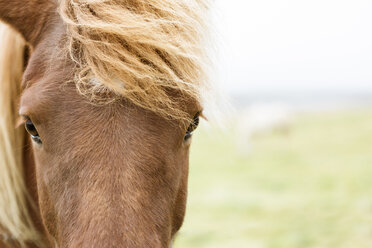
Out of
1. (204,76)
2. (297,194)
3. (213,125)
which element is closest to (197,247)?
(297,194)

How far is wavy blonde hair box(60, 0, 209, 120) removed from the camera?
1.32 metres

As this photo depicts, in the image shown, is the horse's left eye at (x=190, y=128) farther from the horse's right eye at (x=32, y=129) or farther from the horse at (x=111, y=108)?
the horse's right eye at (x=32, y=129)

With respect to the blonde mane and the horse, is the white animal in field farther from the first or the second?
the horse

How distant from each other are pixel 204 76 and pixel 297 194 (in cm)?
771

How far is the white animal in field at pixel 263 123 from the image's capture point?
17203 millimetres

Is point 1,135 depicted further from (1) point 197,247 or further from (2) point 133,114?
(1) point 197,247

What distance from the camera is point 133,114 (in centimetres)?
134

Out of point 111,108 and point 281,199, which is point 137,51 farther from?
point 281,199

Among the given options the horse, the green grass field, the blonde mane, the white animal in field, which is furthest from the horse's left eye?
the white animal in field

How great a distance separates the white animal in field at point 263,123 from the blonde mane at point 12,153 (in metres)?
15.1

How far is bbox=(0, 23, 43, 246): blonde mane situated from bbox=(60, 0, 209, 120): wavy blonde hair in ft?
1.67

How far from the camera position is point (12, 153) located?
6.04ft

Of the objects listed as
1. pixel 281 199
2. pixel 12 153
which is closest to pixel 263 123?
pixel 281 199

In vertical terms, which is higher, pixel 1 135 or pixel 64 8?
Answer: pixel 64 8
